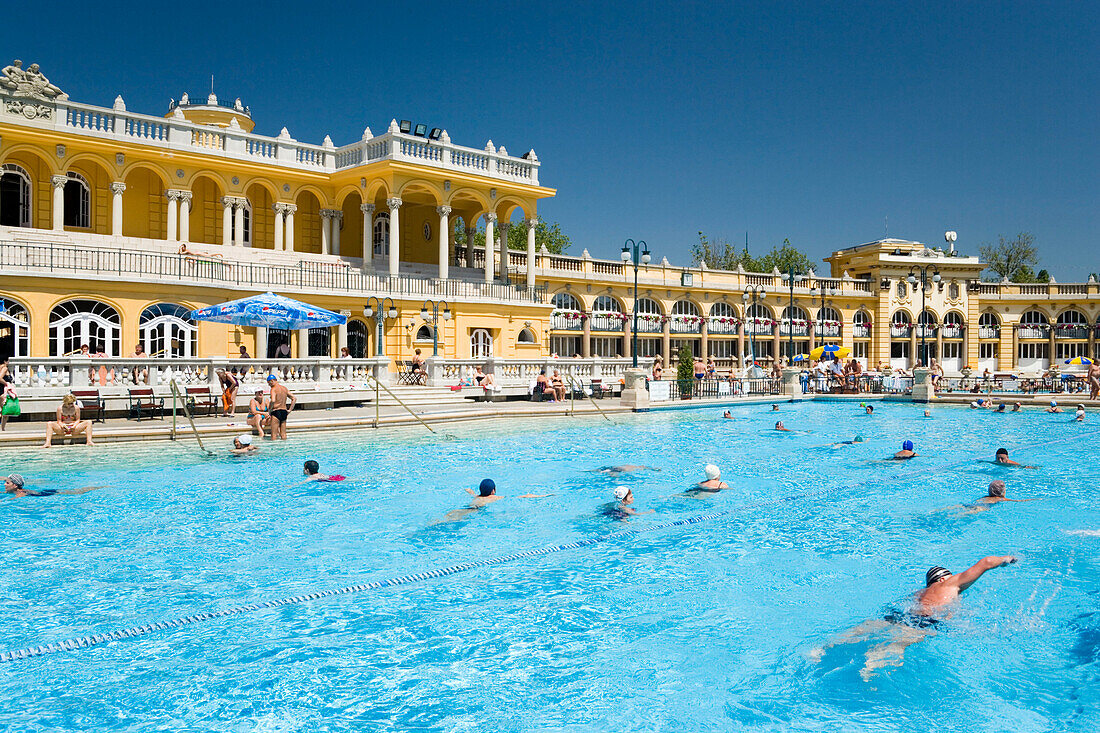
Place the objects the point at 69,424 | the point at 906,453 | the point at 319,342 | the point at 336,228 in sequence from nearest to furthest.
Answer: the point at 69,424
the point at 906,453
the point at 319,342
the point at 336,228

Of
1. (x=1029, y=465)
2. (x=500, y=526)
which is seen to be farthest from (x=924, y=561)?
(x=1029, y=465)

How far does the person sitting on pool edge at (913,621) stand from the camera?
6.90 metres

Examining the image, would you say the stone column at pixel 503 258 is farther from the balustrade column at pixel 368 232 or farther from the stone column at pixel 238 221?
the stone column at pixel 238 221

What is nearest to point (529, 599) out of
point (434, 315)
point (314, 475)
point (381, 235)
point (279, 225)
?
point (314, 475)

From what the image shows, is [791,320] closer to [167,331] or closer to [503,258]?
[503,258]

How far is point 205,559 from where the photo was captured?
9.52 m

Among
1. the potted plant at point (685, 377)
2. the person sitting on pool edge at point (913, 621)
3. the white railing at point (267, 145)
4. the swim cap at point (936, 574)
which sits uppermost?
the white railing at point (267, 145)

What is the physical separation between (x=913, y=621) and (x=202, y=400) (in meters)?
18.3

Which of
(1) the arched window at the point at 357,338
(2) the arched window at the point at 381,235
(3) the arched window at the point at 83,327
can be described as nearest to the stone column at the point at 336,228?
(2) the arched window at the point at 381,235

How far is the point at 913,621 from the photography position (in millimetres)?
7598

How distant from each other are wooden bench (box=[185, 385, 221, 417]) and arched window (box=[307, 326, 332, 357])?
814 centimetres

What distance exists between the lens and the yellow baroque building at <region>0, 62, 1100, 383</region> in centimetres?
2520

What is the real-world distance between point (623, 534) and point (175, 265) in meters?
21.3

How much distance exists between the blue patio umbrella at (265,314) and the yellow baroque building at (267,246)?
400 cm
